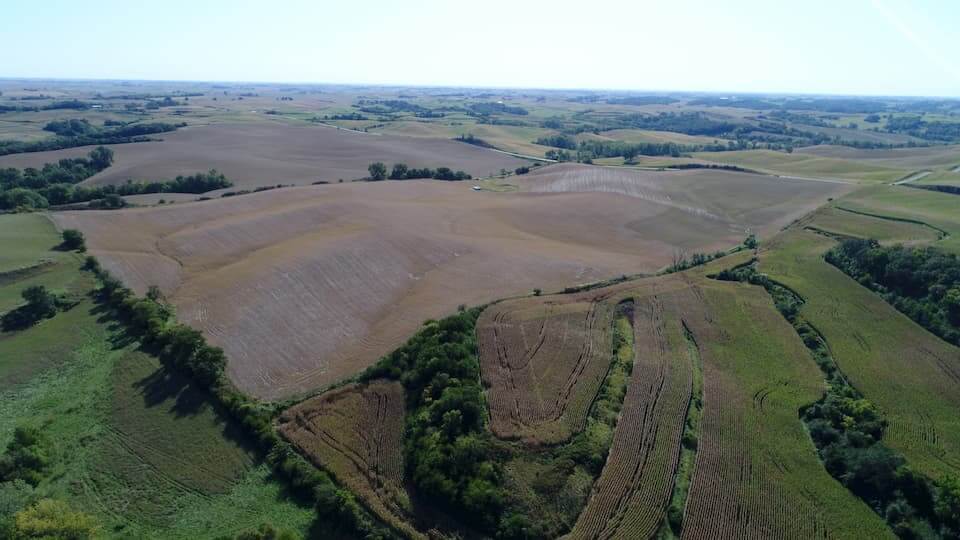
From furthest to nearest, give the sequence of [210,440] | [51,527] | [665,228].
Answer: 1. [665,228]
2. [210,440]
3. [51,527]

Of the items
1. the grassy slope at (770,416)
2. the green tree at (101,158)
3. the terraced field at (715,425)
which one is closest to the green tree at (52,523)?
the terraced field at (715,425)

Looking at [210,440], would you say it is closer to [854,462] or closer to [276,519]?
[276,519]

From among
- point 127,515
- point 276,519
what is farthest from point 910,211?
point 127,515

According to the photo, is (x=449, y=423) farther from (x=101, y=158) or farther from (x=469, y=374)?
(x=101, y=158)

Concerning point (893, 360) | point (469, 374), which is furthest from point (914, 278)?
point (469, 374)

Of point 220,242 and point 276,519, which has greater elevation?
point 220,242

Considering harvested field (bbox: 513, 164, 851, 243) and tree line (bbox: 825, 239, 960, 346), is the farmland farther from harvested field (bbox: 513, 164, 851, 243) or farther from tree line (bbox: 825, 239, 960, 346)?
harvested field (bbox: 513, 164, 851, 243)
